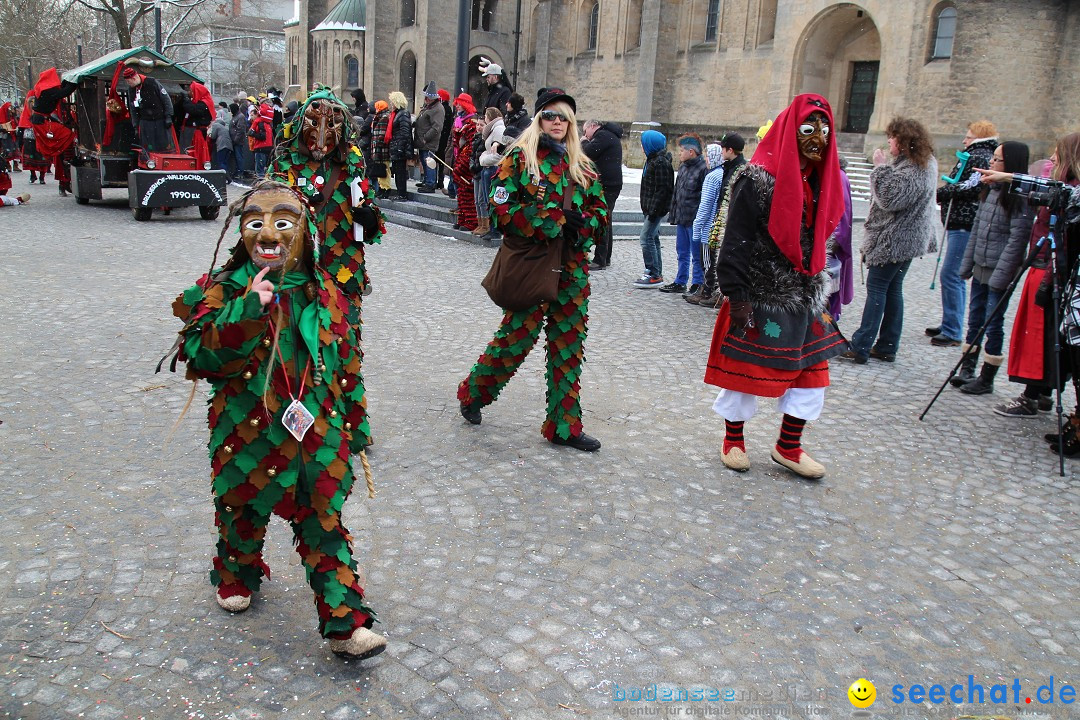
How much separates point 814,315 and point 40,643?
3918 mm

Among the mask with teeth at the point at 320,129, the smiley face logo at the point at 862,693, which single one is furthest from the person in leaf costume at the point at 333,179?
the smiley face logo at the point at 862,693

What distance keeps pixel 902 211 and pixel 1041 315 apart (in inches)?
63.6

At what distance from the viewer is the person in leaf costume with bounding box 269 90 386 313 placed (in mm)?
4820

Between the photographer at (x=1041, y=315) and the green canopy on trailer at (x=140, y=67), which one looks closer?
the photographer at (x=1041, y=315)

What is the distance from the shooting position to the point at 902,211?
7.12 m

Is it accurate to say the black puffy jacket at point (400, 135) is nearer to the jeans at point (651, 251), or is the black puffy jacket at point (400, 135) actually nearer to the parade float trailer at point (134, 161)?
the parade float trailer at point (134, 161)

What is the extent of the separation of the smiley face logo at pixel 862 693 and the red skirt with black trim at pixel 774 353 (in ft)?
6.01

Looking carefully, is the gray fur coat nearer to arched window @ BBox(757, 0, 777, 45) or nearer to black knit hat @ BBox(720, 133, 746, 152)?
black knit hat @ BBox(720, 133, 746, 152)

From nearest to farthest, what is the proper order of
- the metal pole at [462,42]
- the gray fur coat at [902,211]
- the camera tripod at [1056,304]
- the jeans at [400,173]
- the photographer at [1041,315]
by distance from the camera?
1. the camera tripod at [1056,304]
2. the photographer at [1041,315]
3. the gray fur coat at [902,211]
4. the metal pole at [462,42]
5. the jeans at [400,173]

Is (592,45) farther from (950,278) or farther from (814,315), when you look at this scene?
(814,315)

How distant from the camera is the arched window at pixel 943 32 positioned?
25516 mm

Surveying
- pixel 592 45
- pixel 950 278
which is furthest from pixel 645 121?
pixel 950 278

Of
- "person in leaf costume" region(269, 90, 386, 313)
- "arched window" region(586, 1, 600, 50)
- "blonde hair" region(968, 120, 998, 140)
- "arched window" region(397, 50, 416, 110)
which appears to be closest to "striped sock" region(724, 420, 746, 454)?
"person in leaf costume" region(269, 90, 386, 313)

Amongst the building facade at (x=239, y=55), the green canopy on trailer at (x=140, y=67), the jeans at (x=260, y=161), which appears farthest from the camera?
the building facade at (x=239, y=55)
